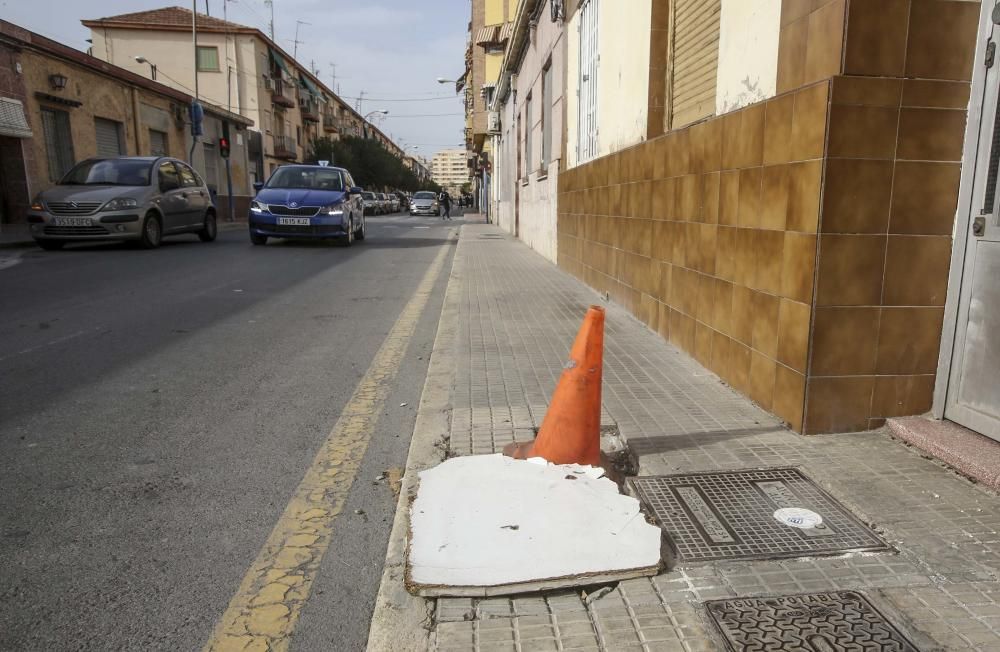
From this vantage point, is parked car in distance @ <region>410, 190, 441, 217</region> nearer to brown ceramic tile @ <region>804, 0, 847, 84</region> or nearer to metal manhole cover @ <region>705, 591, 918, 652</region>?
brown ceramic tile @ <region>804, 0, 847, 84</region>

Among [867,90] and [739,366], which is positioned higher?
[867,90]

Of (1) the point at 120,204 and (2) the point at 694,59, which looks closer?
(2) the point at 694,59

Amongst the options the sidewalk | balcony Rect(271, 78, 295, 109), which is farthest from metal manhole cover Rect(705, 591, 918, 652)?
balcony Rect(271, 78, 295, 109)

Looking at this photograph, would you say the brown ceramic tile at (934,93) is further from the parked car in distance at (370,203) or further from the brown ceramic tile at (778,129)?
the parked car in distance at (370,203)

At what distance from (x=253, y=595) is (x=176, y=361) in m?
3.15

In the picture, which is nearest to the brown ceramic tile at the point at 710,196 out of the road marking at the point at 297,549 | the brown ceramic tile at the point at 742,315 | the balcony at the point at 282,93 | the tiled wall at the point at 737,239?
the tiled wall at the point at 737,239

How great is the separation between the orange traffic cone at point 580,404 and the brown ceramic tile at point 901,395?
139cm

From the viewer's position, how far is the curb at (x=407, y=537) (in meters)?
1.75

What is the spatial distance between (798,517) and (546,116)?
11.5 m

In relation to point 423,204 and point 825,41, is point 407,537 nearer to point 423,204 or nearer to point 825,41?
point 825,41

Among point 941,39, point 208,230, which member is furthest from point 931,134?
point 208,230

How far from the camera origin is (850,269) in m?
2.98

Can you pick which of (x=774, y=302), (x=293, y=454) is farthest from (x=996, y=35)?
(x=293, y=454)

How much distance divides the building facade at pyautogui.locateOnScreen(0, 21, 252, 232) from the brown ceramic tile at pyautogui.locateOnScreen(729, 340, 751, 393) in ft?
66.6
